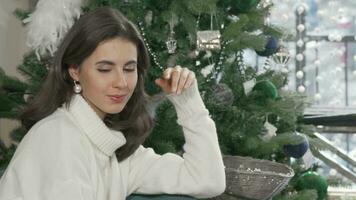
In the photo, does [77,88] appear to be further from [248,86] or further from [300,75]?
[300,75]

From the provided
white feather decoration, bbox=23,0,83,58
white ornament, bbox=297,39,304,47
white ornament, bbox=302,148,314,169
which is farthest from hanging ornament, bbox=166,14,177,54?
white ornament, bbox=297,39,304,47

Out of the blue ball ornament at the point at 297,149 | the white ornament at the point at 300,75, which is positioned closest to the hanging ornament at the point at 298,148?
the blue ball ornament at the point at 297,149

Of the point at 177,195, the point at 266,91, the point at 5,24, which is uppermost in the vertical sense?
the point at 5,24

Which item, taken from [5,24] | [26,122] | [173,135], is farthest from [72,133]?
[5,24]

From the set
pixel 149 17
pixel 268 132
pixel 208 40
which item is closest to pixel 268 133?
pixel 268 132

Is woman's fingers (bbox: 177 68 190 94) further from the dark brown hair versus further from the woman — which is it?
the dark brown hair

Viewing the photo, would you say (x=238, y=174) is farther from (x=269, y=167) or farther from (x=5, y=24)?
(x=5, y=24)

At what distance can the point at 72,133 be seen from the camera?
140 cm

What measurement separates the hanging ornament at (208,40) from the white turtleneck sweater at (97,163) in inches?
15.5

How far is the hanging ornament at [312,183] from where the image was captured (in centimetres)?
231

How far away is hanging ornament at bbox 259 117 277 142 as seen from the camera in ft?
6.89

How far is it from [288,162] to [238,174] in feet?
1.89

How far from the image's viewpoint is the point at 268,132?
6.93 ft

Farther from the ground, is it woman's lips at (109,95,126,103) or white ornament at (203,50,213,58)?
white ornament at (203,50,213,58)
